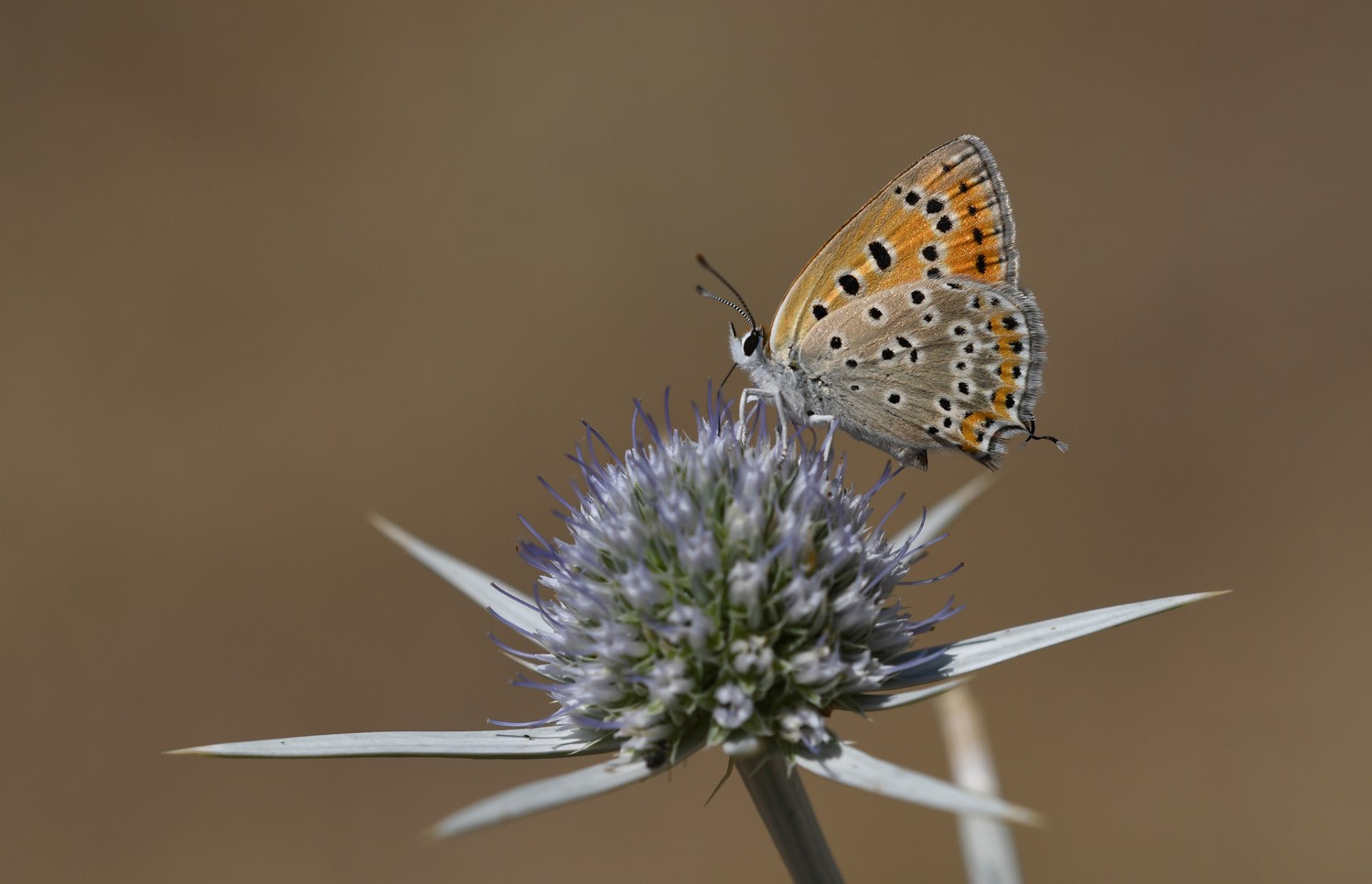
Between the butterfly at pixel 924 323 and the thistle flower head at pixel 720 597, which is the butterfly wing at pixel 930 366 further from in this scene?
the thistle flower head at pixel 720 597

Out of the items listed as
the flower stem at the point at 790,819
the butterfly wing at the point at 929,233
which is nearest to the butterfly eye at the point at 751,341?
the butterfly wing at the point at 929,233

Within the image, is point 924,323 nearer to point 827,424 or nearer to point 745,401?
point 827,424

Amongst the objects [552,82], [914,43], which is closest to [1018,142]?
[914,43]

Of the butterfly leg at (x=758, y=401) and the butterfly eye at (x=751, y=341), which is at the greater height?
the butterfly eye at (x=751, y=341)

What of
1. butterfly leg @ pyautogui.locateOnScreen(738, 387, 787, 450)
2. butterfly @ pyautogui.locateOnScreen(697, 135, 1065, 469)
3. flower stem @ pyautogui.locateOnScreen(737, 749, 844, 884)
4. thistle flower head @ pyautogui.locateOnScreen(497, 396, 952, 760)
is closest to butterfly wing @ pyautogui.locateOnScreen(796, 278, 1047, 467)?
butterfly @ pyautogui.locateOnScreen(697, 135, 1065, 469)

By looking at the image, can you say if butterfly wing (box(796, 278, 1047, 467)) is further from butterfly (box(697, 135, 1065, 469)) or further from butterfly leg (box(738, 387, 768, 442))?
butterfly leg (box(738, 387, 768, 442))

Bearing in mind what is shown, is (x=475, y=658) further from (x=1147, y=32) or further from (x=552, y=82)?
(x=1147, y=32)

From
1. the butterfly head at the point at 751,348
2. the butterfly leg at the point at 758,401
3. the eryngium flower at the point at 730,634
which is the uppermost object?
the butterfly head at the point at 751,348
